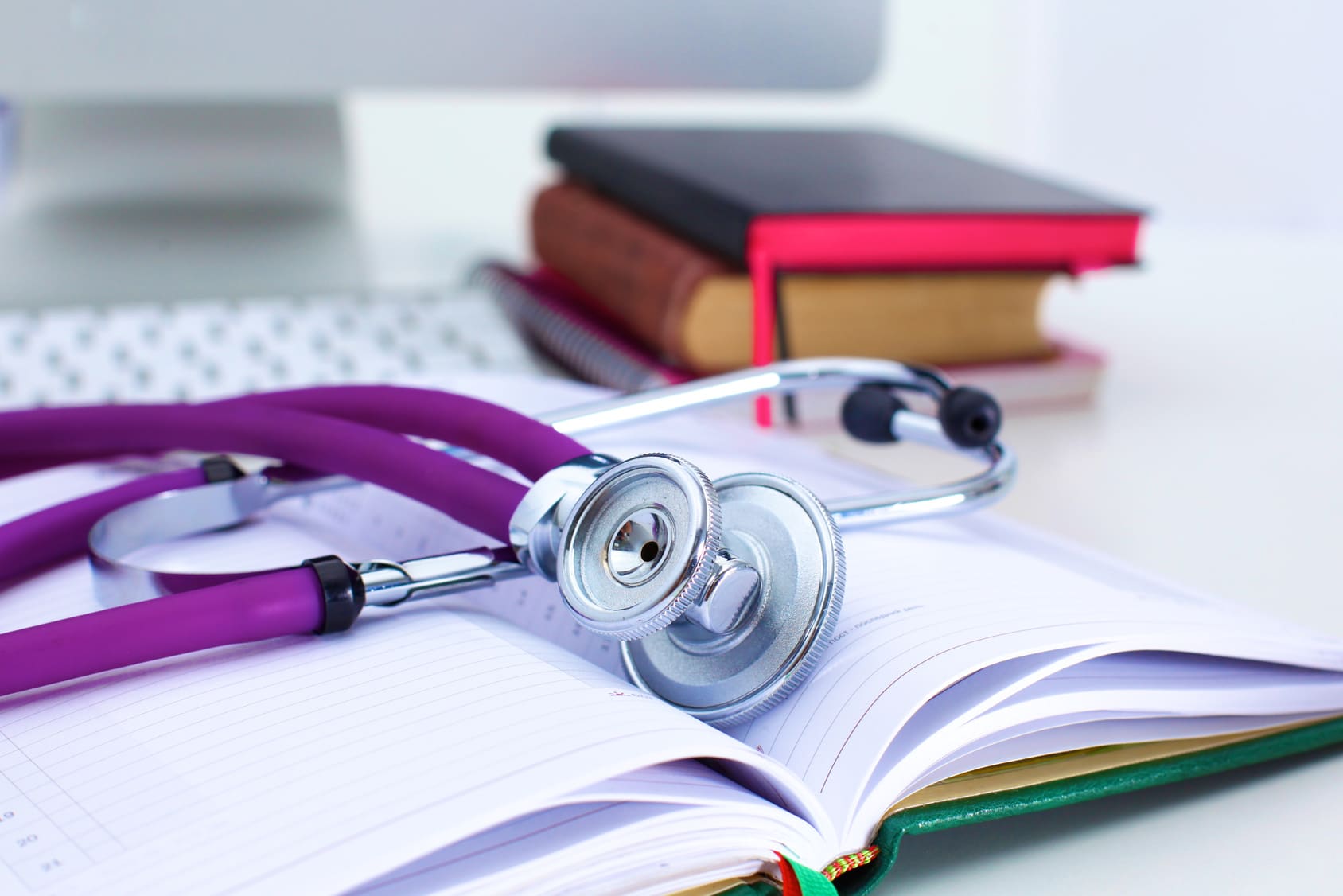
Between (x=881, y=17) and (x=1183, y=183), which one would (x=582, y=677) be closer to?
(x=881, y=17)

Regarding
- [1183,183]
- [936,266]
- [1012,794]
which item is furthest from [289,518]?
[1183,183]

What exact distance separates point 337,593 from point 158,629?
0.05m

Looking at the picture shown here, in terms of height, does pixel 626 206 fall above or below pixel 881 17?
below

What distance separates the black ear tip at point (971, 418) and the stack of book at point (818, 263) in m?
0.20

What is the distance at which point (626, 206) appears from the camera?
0.95 meters

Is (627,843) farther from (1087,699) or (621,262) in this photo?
(621,262)

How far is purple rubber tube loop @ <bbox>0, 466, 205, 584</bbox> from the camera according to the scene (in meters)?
0.46

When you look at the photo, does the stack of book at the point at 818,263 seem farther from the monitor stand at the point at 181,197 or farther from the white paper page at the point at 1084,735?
the white paper page at the point at 1084,735

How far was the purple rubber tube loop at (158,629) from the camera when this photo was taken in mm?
344

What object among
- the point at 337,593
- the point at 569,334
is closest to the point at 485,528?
the point at 337,593

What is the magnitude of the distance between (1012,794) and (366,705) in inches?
7.6

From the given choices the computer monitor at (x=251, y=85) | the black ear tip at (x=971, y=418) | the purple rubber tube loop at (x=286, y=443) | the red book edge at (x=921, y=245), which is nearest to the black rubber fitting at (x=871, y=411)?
the black ear tip at (x=971, y=418)

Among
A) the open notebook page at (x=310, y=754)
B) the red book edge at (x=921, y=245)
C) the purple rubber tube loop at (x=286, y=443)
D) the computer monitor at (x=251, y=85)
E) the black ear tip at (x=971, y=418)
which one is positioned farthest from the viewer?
the computer monitor at (x=251, y=85)

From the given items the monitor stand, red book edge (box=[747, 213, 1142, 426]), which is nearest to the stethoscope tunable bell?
red book edge (box=[747, 213, 1142, 426])
